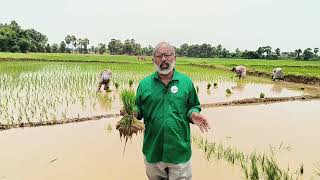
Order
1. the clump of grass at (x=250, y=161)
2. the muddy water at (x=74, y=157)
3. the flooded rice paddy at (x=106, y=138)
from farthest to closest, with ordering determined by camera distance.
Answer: the flooded rice paddy at (x=106, y=138) → the muddy water at (x=74, y=157) → the clump of grass at (x=250, y=161)

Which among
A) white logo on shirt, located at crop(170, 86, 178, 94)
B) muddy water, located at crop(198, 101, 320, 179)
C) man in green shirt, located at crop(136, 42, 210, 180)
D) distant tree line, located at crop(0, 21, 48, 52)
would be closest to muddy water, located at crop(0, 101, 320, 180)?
muddy water, located at crop(198, 101, 320, 179)

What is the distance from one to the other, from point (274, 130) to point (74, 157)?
3.69 meters

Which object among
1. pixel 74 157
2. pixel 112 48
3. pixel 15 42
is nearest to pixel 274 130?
pixel 74 157

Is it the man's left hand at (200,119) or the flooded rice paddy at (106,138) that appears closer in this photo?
the man's left hand at (200,119)

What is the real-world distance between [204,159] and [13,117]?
4294mm

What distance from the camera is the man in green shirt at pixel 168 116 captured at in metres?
3.10

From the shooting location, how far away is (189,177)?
324 cm

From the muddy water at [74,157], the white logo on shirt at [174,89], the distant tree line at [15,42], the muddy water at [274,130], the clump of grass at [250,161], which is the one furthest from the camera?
the distant tree line at [15,42]

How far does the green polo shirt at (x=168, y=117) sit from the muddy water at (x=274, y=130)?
221 cm

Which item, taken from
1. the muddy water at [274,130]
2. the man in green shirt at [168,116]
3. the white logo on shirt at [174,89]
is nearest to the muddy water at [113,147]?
the muddy water at [274,130]

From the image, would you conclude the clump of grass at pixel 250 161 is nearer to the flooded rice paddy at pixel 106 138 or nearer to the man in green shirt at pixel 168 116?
A: the flooded rice paddy at pixel 106 138

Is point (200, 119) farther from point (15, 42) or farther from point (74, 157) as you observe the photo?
point (15, 42)

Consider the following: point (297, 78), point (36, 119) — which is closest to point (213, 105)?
point (36, 119)

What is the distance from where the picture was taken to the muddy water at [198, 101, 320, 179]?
231 inches
